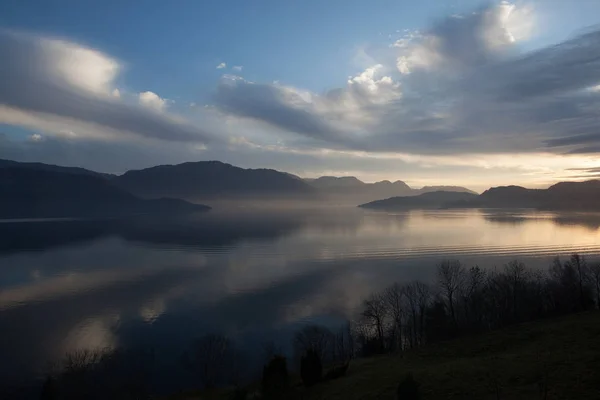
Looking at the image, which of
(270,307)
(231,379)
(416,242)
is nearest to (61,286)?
(270,307)

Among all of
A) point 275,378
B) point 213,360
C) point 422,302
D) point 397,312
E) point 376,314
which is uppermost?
point 275,378

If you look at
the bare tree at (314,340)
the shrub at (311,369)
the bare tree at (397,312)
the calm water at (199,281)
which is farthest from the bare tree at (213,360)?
the bare tree at (397,312)

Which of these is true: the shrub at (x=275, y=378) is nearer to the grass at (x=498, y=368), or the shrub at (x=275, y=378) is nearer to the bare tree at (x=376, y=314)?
the grass at (x=498, y=368)

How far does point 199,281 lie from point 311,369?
41.5 meters

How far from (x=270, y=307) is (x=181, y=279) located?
2257cm

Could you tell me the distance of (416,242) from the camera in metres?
99.6

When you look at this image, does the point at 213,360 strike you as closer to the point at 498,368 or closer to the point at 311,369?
the point at 311,369

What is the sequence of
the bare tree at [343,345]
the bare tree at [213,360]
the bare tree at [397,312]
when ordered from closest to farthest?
1. the bare tree at [213,360]
2. the bare tree at [343,345]
3. the bare tree at [397,312]

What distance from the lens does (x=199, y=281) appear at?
6044cm

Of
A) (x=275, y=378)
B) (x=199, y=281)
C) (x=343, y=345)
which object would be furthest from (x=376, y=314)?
(x=199, y=281)

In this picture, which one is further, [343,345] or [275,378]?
[343,345]

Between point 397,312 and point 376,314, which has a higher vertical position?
point 376,314

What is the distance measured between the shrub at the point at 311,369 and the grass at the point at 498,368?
2.26 feet

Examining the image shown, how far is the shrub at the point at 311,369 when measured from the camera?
22047 millimetres
